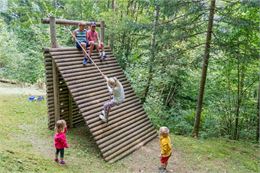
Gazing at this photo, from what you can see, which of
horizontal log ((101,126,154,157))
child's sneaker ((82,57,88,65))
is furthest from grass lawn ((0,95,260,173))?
child's sneaker ((82,57,88,65))

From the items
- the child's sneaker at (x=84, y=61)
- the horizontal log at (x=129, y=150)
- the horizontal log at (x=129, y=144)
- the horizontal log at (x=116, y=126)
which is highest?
the child's sneaker at (x=84, y=61)

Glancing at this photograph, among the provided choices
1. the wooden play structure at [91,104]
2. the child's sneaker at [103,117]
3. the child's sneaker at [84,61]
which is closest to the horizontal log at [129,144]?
the wooden play structure at [91,104]

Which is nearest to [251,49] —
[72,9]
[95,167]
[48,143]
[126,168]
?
[126,168]

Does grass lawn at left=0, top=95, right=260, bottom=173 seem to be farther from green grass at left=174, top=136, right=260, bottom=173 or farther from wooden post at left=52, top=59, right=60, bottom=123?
wooden post at left=52, top=59, right=60, bottom=123

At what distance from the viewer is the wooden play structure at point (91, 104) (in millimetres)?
7583

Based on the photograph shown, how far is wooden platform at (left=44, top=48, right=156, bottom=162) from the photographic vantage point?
24.8ft

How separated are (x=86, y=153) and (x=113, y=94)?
5.29ft

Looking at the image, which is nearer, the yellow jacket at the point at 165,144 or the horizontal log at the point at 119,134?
the yellow jacket at the point at 165,144

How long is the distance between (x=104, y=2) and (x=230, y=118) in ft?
33.3

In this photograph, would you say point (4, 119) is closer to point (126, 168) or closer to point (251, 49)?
point (126, 168)

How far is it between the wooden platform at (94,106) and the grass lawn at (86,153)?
35cm

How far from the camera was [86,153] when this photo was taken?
7406mm

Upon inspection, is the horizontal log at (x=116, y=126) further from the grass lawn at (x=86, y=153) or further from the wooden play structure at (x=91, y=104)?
the grass lawn at (x=86, y=153)

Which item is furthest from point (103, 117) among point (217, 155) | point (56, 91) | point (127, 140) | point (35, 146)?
point (217, 155)
